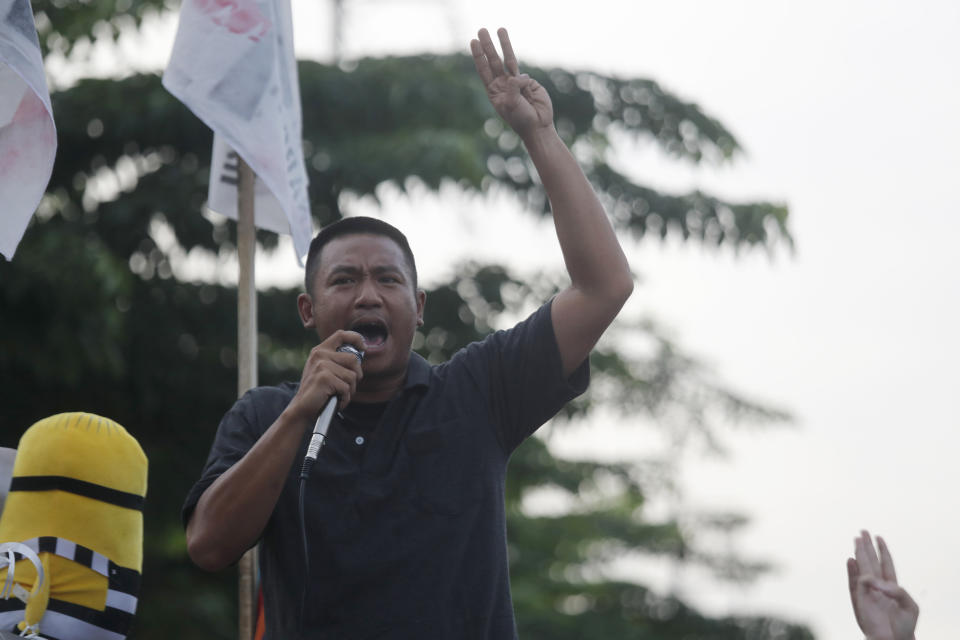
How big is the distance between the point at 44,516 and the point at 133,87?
6818mm

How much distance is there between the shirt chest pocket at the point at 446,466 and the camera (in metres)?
2.47

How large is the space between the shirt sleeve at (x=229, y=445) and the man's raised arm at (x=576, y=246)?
67cm

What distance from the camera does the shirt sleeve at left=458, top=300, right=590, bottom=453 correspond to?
8.46ft

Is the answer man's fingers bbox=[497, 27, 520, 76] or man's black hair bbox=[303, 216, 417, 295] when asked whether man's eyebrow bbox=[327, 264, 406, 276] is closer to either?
man's black hair bbox=[303, 216, 417, 295]

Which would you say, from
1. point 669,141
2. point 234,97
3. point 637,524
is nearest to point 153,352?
point 669,141

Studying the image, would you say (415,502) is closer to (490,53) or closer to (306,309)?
(306,309)

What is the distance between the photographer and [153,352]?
345 inches


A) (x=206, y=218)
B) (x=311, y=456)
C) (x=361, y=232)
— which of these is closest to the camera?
(x=311, y=456)

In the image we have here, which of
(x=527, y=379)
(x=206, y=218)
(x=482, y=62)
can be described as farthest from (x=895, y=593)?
(x=206, y=218)

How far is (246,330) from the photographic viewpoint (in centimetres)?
390

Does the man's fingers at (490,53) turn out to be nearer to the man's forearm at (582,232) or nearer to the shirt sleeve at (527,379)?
the man's forearm at (582,232)

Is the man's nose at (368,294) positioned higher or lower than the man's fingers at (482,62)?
lower

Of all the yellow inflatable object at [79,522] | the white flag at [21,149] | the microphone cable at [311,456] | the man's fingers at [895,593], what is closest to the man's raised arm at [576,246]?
the microphone cable at [311,456]

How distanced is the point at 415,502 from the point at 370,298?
17.9 inches
